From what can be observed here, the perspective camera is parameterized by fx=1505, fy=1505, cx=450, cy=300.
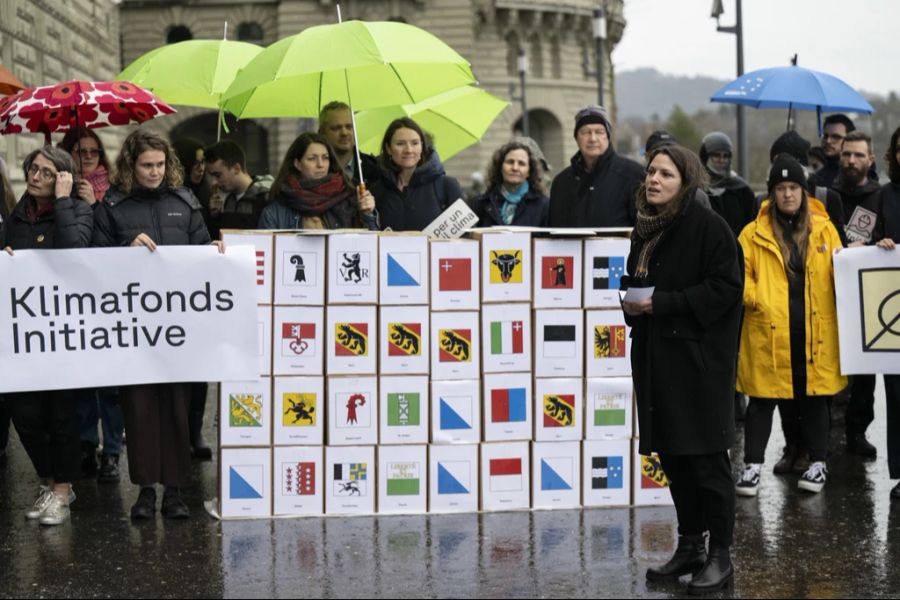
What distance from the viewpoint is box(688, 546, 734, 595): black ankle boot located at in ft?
20.8

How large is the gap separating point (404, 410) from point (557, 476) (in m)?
0.92

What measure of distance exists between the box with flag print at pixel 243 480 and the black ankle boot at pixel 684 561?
229cm

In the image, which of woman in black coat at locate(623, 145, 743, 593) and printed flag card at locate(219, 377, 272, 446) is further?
printed flag card at locate(219, 377, 272, 446)

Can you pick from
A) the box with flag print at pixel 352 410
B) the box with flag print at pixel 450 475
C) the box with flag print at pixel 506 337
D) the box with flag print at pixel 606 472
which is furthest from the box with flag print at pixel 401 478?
the box with flag print at pixel 606 472

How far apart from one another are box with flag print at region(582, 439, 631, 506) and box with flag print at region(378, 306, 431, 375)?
103 centimetres

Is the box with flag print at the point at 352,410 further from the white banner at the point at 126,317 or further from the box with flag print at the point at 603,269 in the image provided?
the box with flag print at the point at 603,269

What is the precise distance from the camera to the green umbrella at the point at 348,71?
324 inches

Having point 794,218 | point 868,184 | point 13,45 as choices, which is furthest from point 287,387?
point 13,45

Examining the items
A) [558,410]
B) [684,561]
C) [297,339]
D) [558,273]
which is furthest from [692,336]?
[297,339]

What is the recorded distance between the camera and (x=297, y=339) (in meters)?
7.93

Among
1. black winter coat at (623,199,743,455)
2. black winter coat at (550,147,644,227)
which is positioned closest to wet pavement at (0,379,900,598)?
black winter coat at (623,199,743,455)

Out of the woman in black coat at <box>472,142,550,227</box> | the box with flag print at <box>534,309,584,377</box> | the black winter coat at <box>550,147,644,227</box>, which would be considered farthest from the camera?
the woman in black coat at <box>472,142,550,227</box>

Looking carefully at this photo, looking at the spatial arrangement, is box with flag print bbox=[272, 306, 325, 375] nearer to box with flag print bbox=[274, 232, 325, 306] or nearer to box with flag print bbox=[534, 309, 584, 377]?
box with flag print bbox=[274, 232, 325, 306]

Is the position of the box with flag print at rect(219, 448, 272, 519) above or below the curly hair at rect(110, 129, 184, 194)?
below
